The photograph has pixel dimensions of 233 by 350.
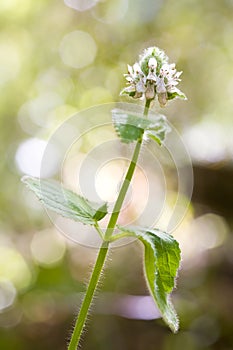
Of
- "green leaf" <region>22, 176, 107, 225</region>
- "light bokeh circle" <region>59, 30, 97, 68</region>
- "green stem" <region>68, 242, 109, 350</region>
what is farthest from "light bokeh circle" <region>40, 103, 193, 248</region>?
"green stem" <region>68, 242, 109, 350</region>

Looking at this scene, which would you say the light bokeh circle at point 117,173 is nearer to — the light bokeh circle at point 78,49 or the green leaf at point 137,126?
the light bokeh circle at point 78,49

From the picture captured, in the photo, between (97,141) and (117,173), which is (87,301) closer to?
(117,173)

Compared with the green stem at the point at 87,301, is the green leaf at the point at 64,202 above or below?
above

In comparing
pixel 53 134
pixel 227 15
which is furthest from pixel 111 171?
pixel 227 15

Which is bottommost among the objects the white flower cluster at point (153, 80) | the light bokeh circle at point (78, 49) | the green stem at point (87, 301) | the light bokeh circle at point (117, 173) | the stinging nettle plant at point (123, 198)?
the green stem at point (87, 301)

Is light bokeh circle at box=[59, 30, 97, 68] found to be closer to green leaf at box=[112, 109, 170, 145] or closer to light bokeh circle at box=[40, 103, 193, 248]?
light bokeh circle at box=[40, 103, 193, 248]

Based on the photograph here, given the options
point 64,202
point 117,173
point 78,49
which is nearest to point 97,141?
point 117,173

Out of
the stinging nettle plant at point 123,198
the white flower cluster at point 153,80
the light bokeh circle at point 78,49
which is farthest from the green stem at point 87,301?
the light bokeh circle at point 78,49
